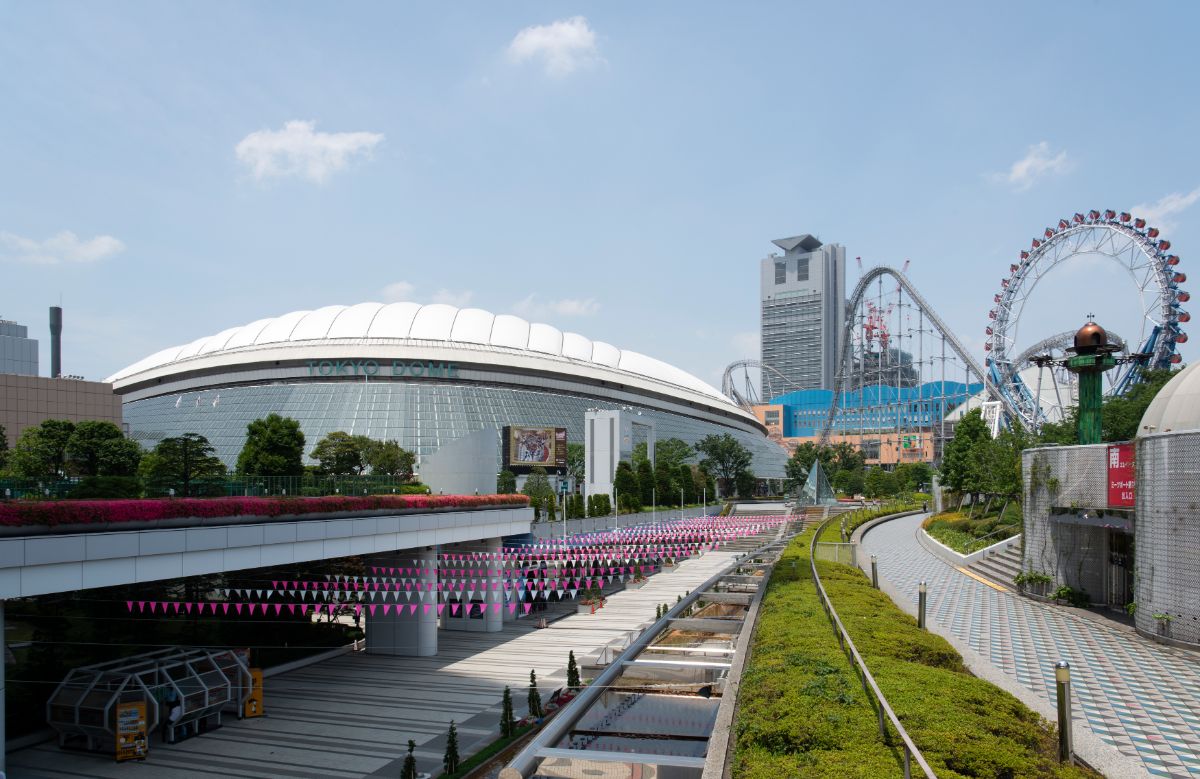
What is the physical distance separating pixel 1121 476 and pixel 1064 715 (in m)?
12.8

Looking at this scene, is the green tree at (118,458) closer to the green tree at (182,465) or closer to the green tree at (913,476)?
the green tree at (182,465)

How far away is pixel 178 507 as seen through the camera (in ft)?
48.4

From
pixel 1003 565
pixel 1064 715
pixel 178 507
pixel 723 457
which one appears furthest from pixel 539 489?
pixel 1064 715

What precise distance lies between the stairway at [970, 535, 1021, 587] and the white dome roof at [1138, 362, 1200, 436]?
5.51 m

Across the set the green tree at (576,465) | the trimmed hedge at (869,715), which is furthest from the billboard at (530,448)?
the trimmed hedge at (869,715)

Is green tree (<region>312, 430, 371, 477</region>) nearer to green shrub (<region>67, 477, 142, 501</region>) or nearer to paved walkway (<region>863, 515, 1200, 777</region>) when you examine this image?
green shrub (<region>67, 477, 142, 501</region>)

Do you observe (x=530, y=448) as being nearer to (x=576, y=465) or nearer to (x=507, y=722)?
(x=576, y=465)

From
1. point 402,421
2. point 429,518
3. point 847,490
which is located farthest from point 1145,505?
point 847,490

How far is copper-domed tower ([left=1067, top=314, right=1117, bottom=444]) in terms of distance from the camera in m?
24.3

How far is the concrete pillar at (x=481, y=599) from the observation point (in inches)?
1070

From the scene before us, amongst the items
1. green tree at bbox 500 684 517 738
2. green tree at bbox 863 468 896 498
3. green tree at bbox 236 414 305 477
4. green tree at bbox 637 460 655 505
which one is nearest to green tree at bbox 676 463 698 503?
green tree at bbox 637 460 655 505

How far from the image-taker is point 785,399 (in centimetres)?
17750

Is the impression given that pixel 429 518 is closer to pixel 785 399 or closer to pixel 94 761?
pixel 94 761

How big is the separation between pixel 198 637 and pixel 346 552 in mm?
6302
